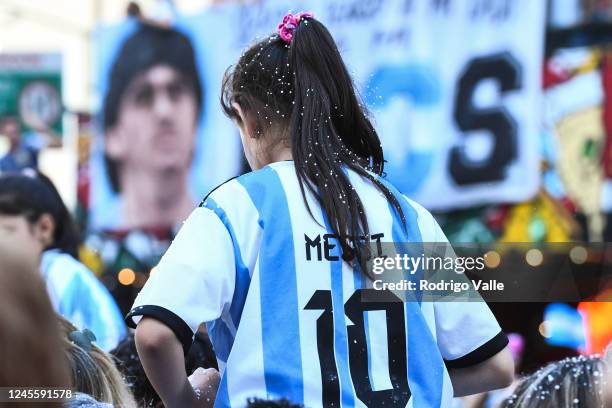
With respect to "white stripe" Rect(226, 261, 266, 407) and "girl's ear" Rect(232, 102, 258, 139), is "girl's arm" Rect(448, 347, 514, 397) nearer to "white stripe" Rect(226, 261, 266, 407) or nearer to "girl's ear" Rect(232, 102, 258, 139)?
"white stripe" Rect(226, 261, 266, 407)

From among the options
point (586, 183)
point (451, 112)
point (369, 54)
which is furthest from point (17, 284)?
point (369, 54)

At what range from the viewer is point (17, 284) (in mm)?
1349

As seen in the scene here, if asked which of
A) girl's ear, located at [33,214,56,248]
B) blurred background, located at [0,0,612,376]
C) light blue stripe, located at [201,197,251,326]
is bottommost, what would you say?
light blue stripe, located at [201,197,251,326]

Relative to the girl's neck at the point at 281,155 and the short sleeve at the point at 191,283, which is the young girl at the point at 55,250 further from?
the short sleeve at the point at 191,283

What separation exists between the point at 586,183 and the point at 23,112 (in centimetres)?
833

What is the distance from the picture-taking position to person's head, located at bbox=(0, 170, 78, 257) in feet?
13.3

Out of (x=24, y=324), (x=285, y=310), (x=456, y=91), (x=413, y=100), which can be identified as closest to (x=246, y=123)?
(x=285, y=310)

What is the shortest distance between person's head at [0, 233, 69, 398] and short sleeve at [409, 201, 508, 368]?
1.05 metres

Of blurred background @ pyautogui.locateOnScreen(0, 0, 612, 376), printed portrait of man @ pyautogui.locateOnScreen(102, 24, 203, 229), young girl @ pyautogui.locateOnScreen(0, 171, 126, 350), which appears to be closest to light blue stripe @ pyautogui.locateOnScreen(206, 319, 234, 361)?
young girl @ pyautogui.locateOnScreen(0, 171, 126, 350)

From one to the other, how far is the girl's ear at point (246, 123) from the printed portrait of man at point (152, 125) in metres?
8.34

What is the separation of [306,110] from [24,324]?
3.47 feet

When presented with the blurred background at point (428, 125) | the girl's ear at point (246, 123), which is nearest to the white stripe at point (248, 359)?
the girl's ear at point (246, 123)

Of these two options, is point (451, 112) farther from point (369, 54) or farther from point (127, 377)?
point (127, 377)

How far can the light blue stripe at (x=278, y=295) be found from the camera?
2.05 meters
